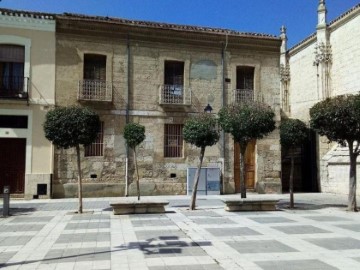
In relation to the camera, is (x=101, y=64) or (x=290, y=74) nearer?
(x=101, y=64)

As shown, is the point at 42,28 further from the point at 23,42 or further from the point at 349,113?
the point at 349,113

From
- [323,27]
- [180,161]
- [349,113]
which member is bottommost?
[180,161]

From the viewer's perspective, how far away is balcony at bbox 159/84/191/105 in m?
17.4

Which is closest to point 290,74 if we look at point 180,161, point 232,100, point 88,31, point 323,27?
point 323,27

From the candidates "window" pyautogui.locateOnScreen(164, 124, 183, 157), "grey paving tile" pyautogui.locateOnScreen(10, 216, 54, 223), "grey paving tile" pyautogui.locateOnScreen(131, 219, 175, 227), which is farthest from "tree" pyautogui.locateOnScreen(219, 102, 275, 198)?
"grey paving tile" pyautogui.locateOnScreen(10, 216, 54, 223)

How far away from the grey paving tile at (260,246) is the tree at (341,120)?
553 cm

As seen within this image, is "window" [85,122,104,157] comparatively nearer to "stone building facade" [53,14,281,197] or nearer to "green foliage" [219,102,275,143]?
"stone building facade" [53,14,281,197]

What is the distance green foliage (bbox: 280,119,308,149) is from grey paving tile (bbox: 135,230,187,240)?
5.81 m

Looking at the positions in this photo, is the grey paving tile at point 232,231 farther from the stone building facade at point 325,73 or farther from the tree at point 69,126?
the stone building facade at point 325,73

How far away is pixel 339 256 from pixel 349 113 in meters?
6.23

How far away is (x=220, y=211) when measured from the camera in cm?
1190

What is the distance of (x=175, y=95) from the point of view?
57.8 ft

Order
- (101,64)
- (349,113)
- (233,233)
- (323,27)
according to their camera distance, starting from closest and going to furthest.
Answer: (233,233), (349,113), (101,64), (323,27)

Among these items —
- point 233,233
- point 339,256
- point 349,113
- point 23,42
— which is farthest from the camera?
point 23,42
